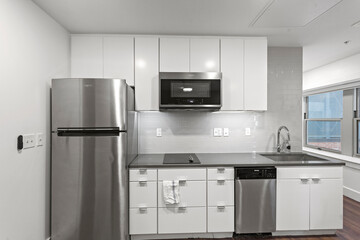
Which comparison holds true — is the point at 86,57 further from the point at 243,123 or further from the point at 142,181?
the point at 243,123

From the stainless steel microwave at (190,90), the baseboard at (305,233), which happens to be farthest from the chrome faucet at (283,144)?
the stainless steel microwave at (190,90)

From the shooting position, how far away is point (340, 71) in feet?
11.8

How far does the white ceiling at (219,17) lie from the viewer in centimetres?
193

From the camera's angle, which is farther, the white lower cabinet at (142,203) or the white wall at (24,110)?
the white lower cabinet at (142,203)

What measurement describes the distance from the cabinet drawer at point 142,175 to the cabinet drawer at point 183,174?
8cm

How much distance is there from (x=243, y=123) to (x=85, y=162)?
2.15m

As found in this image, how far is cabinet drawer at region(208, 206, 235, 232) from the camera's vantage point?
2.27 m

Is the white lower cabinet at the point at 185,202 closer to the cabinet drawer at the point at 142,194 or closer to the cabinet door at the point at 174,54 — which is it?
the cabinet drawer at the point at 142,194

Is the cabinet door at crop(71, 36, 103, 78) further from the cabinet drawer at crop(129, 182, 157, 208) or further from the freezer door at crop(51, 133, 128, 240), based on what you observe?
the cabinet drawer at crop(129, 182, 157, 208)

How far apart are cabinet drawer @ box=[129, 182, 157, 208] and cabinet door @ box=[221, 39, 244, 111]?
1345 millimetres

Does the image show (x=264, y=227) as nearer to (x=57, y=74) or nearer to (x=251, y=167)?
(x=251, y=167)

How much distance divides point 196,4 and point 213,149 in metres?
1.87

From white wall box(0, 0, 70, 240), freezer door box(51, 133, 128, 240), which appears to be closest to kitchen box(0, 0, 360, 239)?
white wall box(0, 0, 70, 240)

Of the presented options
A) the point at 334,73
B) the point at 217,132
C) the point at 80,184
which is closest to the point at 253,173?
the point at 217,132
